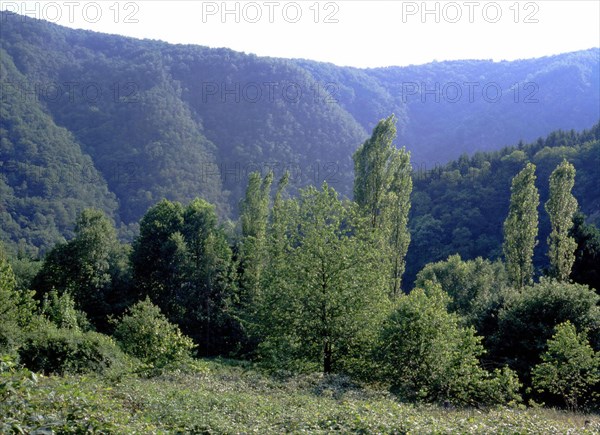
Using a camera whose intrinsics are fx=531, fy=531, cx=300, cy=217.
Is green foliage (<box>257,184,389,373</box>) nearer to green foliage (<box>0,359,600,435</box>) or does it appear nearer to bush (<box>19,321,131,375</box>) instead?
green foliage (<box>0,359,600,435</box>)

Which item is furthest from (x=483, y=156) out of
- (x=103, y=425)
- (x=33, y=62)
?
(x=33, y=62)

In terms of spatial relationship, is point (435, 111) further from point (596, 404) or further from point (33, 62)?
point (596, 404)

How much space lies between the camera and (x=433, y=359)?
16.0m

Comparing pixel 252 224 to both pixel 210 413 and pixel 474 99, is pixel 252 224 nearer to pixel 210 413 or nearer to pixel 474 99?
Answer: pixel 210 413

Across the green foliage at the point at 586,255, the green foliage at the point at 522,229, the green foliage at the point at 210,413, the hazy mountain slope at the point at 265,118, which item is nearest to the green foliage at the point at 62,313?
the green foliage at the point at 210,413

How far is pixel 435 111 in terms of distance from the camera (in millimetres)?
152500

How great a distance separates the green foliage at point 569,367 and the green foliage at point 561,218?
14.0 metres

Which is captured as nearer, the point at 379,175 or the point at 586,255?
the point at 379,175

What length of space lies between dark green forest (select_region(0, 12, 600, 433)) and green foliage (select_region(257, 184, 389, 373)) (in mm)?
78

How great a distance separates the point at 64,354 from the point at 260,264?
19.3 meters

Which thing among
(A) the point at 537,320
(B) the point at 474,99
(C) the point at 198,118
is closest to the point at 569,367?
(A) the point at 537,320

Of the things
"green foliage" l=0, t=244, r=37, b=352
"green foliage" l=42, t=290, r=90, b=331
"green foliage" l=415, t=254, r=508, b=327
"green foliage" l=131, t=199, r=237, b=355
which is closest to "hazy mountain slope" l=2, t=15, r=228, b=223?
"green foliage" l=131, t=199, r=237, b=355

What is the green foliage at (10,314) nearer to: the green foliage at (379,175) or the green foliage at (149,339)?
the green foliage at (149,339)

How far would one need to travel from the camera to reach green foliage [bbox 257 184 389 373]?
18.5 meters
